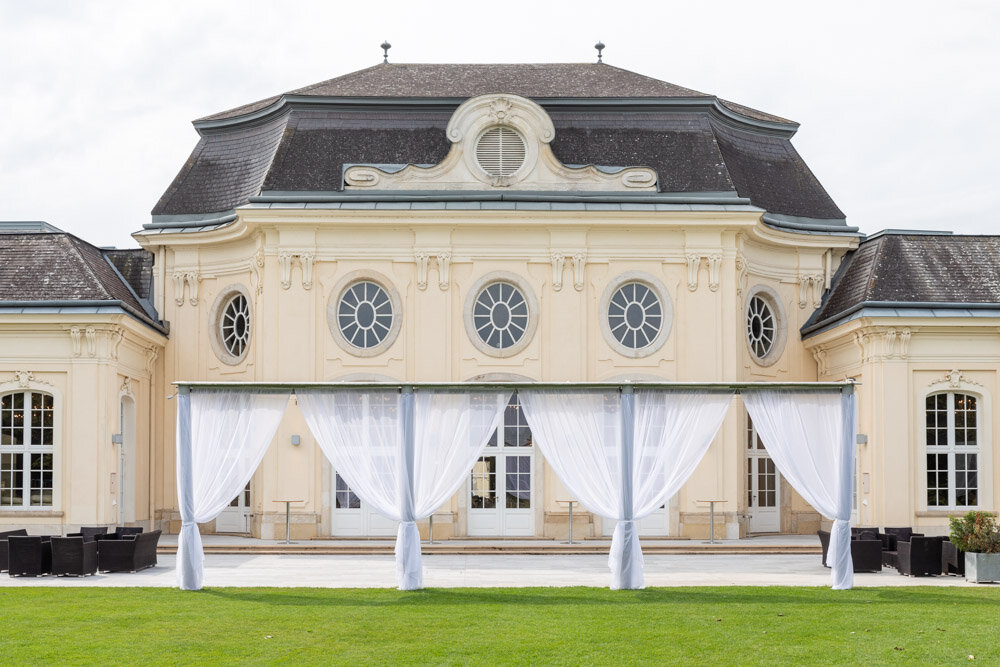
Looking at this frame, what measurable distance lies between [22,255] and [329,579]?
1160 centimetres

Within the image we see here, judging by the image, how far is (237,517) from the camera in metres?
27.6

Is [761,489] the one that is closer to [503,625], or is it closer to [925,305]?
[925,305]

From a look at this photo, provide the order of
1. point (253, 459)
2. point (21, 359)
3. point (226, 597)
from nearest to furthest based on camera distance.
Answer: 1. point (226, 597)
2. point (253, 459)
3. point (21, 359)

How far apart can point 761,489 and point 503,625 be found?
14.9 meters

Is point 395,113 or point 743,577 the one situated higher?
point 395,113

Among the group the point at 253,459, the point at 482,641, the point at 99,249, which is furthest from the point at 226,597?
the point at 99,249

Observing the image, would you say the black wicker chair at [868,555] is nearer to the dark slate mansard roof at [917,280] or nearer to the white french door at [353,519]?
the dark slate mansard roof at [917,280]

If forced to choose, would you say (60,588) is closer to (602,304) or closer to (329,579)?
(329,579)

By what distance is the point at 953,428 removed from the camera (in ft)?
83.1

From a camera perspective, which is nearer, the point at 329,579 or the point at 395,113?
→ the point at 329,579

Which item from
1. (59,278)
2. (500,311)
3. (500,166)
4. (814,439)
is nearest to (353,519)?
(500,311)

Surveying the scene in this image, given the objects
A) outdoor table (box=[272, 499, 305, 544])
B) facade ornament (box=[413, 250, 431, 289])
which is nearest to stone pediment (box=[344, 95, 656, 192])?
facade ornament (box=[413, 250, 431, 289])

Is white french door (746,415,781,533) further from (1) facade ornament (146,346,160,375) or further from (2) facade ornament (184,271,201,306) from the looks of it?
(1) facade ornament (146,346,160,375)

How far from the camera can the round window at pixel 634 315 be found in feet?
87.7
